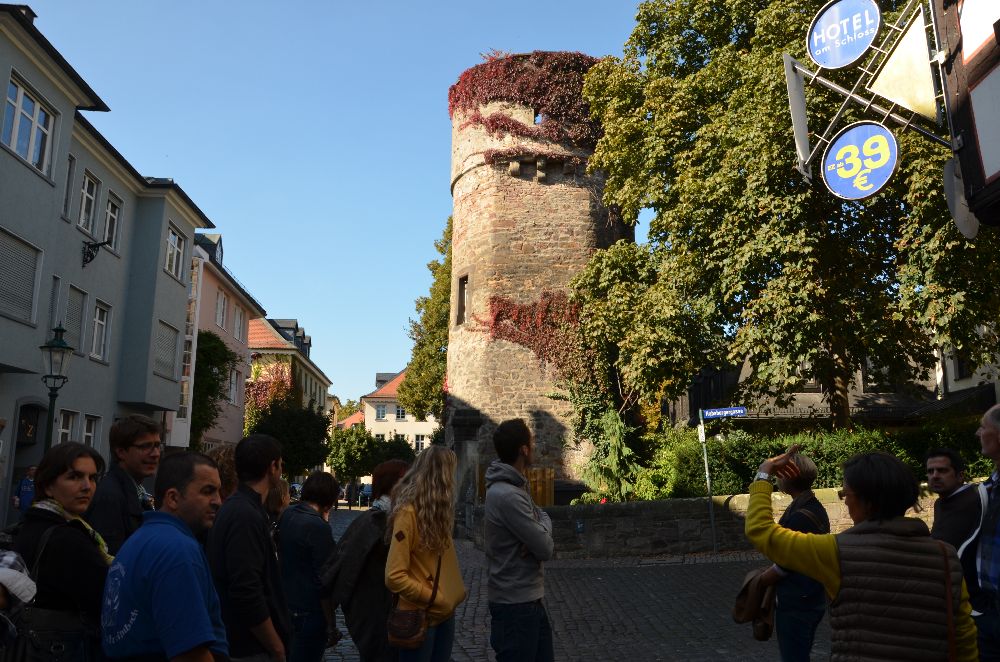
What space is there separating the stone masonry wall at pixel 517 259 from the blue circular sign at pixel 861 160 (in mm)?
13233

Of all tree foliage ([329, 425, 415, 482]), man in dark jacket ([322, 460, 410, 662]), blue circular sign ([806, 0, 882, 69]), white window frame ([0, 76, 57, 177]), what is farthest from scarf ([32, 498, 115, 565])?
tree foliage ([329, 425, 415, 482])

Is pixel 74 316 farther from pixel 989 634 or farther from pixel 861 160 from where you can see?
pixel 989 634

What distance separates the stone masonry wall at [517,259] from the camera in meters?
21.7

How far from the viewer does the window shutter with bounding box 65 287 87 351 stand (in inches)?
721

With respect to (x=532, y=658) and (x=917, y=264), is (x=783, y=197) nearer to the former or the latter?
(x=917, y=264)

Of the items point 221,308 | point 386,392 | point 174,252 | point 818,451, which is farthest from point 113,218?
point 386,392

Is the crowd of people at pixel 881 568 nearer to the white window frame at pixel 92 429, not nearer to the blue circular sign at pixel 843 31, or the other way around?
the blue circular sign at pixel 843 31

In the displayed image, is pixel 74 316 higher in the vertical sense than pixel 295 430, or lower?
higher

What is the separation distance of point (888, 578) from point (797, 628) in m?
1.88

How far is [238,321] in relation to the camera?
37000mm

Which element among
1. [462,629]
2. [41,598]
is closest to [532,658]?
[41,598]

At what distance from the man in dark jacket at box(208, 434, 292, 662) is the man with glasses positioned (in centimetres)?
58

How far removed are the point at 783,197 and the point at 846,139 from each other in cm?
541

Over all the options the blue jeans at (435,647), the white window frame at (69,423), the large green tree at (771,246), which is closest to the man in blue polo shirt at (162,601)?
the blue jeans at (435,647)
